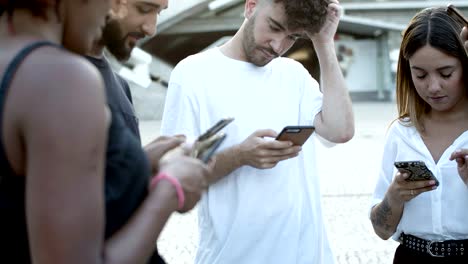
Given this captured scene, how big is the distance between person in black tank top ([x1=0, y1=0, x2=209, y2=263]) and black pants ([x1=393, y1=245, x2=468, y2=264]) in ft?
4.85

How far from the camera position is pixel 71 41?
4.44 ft

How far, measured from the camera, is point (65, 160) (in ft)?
3.86

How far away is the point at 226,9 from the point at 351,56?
6034 mm

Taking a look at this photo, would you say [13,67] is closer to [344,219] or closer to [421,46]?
[421,46]

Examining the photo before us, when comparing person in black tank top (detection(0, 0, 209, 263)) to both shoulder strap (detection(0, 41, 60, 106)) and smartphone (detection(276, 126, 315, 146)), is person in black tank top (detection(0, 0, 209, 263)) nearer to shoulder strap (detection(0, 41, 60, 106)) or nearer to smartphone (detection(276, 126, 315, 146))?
shoulder strap (detection(0, 41, 60, 106))

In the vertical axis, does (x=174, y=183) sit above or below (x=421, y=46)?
above

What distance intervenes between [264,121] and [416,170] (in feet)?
1.99

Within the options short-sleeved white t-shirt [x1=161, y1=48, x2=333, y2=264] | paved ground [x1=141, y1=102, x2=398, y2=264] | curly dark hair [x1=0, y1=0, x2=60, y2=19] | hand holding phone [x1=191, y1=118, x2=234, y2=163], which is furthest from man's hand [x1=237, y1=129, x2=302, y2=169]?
paved ground [x1=141, y1=102, x2=398, y2=264]

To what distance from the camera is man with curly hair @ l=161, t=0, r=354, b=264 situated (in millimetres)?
2555

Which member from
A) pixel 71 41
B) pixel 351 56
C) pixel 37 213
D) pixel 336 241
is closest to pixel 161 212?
pixel 37 213

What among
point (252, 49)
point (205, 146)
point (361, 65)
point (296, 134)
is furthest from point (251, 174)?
point (361, 65)

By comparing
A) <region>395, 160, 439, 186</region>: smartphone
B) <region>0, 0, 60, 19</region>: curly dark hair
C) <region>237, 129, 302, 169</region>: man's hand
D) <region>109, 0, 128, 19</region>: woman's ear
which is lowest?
<region>395, 160, 439, 186</region>: smartphone

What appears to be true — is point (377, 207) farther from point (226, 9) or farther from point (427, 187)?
point (226, 9)

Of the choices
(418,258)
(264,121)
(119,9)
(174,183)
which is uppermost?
(119,9)
